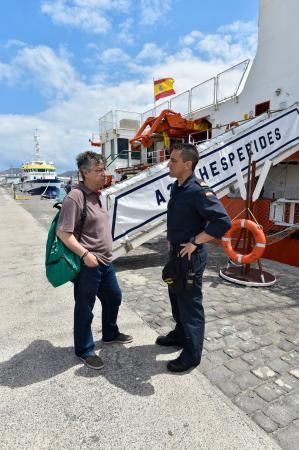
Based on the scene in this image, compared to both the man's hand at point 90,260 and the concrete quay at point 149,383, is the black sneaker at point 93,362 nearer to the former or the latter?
the concrete quay at point 149,383

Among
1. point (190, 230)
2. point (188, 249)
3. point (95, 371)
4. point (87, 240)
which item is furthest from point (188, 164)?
point (95, 371)

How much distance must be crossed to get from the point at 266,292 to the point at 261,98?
6.67 m

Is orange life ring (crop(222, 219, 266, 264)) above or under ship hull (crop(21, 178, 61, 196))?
under

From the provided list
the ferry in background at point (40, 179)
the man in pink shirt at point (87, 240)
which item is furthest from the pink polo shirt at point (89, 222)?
the ferry in background at point (40, 179)

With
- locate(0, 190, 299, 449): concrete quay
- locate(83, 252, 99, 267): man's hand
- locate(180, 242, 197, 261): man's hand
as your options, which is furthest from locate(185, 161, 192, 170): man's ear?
locate(0, 190, 299, 449): concrete quay

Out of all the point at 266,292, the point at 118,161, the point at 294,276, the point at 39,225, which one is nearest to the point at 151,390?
the point at 266,292

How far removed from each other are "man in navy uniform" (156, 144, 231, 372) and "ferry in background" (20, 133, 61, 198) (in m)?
41.5

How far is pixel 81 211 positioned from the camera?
2.65 metres

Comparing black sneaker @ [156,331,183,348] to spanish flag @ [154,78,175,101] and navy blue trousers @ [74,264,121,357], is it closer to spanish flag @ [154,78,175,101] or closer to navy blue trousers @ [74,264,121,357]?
navy blue trousers @ [74,264,121,357]

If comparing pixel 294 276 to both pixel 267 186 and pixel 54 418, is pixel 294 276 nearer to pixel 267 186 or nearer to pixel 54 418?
pixel 267 186

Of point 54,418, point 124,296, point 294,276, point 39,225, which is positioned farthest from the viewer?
point 39,225

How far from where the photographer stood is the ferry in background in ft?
161

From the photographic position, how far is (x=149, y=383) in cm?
267

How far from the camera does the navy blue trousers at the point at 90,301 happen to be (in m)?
2.75
